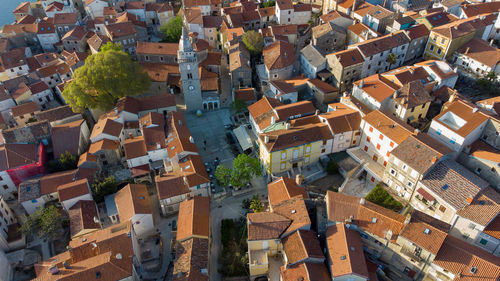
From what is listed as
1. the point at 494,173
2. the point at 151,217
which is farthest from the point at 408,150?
the point at 151,217

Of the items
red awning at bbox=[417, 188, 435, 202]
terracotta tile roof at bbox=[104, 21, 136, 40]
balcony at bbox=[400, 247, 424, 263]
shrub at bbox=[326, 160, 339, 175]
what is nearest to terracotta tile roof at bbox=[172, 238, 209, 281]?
shrub at bbox=[326, 160, 339, 175]

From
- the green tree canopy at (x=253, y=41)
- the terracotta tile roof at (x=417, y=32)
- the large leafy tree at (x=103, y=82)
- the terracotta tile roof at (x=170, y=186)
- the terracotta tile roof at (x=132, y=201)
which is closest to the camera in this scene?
the terracotta tile roof at (x=132, y=201)

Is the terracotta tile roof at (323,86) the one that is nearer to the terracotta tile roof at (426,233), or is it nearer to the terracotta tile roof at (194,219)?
the terracotta tile roof at (426,233)

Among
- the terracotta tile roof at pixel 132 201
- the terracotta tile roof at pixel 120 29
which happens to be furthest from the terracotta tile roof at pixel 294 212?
the terracotta tile roof at pixel 120 29

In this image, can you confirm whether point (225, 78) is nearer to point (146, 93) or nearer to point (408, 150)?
point (146, 93)

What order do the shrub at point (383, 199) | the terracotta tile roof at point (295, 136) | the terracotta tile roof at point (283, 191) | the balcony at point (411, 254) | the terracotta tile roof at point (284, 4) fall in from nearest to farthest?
the balcony at point (411, 254) < the terracotta tile roof at point (283, 191) < the shrub at point (383, 199) < the terracotta tile roof at point (295, 136) < the terracotta tile roof at point (284, 4)

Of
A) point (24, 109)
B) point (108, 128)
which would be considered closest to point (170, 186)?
point (108, 128)

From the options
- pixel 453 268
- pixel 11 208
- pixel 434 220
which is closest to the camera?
pixel 453 268
